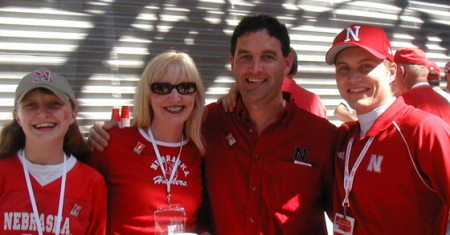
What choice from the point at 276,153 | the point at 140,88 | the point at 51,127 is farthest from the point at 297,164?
the point at 51,127

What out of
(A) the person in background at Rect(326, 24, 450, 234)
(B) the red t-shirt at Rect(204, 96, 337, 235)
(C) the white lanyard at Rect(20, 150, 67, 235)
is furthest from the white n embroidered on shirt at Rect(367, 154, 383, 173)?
(C) the white lanyard at Rect(20, 150, 67, 235)

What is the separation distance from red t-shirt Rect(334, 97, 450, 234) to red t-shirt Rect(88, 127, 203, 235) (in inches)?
40.7

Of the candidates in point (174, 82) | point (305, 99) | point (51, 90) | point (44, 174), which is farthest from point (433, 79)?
point (44, 174)

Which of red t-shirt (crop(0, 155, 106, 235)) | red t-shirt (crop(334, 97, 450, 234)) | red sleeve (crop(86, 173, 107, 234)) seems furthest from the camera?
red sleeve (crop(86, 173, 107, 234))

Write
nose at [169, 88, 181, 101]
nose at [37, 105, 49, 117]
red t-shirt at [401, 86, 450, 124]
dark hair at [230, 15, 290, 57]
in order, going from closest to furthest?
nose at [37, 105, 49, 117] < nose at [169, 88, 181, 101] < dark hair at [230, 15, 290, 57] < red t-shirt at [401, 86, 450, 124]

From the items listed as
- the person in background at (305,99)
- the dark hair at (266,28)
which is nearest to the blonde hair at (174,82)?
the dark hair at (266,28)

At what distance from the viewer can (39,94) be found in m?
2.62

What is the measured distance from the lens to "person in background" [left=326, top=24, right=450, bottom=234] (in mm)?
2363

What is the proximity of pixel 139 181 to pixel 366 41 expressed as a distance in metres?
1.65

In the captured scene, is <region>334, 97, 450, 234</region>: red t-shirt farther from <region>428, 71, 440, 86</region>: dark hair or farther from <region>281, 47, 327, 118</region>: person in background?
<region>428, 71, 440, 86</region>: dark hair

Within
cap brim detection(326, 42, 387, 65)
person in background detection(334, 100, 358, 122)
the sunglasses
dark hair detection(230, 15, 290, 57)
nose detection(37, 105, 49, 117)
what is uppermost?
dark hair detection(230, 15, 290, 57)

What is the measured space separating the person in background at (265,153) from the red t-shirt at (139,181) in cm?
12

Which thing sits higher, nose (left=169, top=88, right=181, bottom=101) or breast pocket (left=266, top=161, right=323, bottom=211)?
nose (left=169, top=88, right=181, bottom=101)

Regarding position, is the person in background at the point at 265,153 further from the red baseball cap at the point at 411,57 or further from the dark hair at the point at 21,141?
the red baseball cap at the point at 411,57
